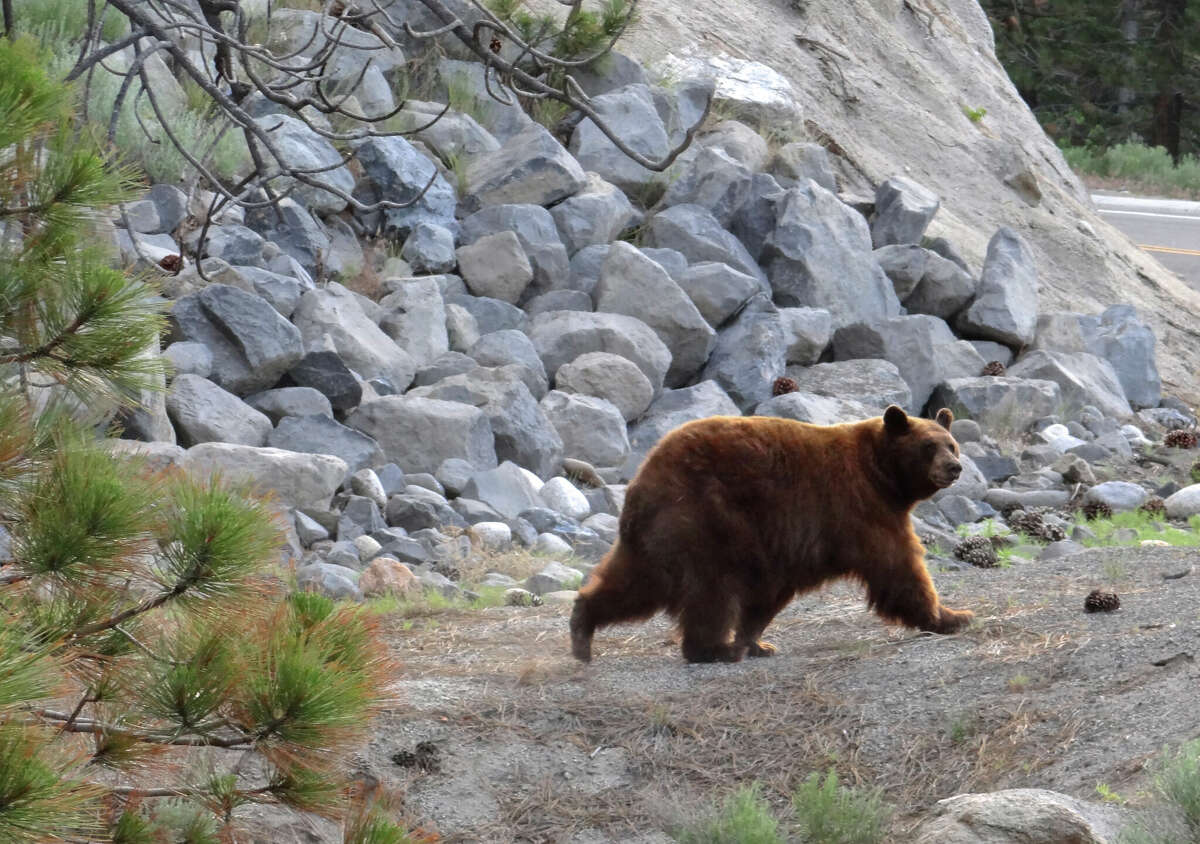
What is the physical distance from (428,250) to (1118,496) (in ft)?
20.1

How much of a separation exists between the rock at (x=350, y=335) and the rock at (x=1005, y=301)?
6479 mm

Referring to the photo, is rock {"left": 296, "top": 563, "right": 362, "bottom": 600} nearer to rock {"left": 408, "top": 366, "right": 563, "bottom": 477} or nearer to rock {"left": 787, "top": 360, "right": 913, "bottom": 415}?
rock {"left": 408, "top": 366, "right": 563, "bottom": 477}

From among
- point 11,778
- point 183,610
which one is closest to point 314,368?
point 183,610

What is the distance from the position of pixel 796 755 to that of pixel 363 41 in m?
11.7

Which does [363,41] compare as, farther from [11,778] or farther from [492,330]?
[11,778]

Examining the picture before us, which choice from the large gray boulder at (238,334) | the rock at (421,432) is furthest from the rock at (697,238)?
the large gray boulder at (238,334)

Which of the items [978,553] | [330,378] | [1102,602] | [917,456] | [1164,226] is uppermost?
[917,456]

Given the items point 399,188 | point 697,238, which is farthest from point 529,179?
point 697,238

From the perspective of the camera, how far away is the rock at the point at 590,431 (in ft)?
38.1

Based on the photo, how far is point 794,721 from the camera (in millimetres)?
5902

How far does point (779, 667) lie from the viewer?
21.3ft

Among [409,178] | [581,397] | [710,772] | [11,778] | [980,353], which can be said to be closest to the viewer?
[11,778]

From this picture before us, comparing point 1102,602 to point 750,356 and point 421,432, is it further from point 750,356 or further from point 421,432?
point 750,356

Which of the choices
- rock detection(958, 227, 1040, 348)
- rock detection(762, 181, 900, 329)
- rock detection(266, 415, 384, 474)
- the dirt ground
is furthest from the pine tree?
rock detection(958, 227, 1040, 348)
